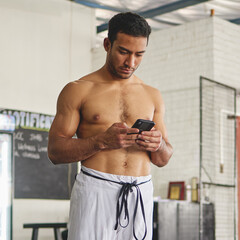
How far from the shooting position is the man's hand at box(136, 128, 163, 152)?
183cm

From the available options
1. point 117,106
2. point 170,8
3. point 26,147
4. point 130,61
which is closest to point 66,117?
point 117,106

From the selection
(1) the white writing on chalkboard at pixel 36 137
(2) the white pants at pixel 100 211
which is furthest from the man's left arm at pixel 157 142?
(1) the white writing on chalkboard at pixel 36 137

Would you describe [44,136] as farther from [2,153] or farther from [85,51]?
[2,153]

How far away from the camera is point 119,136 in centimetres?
180

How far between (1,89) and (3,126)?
69.3 inches

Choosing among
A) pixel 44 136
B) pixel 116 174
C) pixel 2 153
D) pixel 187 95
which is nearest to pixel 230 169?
pixel 187 95

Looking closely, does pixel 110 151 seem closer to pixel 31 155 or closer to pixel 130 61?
pixel 130 61

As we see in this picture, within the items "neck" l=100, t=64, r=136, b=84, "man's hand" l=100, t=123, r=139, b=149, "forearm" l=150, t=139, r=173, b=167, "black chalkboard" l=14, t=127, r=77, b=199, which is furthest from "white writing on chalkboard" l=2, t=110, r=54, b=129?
"man's hand" l=100, t=123, r=139, b=149

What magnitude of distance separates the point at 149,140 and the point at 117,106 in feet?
0.79

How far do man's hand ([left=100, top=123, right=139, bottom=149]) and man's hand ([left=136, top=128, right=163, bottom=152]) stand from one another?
0.07 ft

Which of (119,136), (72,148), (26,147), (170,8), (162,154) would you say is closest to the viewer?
(119,136)

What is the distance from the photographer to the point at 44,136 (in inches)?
255

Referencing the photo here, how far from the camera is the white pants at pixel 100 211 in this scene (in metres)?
1.90

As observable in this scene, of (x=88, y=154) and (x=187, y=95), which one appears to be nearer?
(x=88, y=154)
